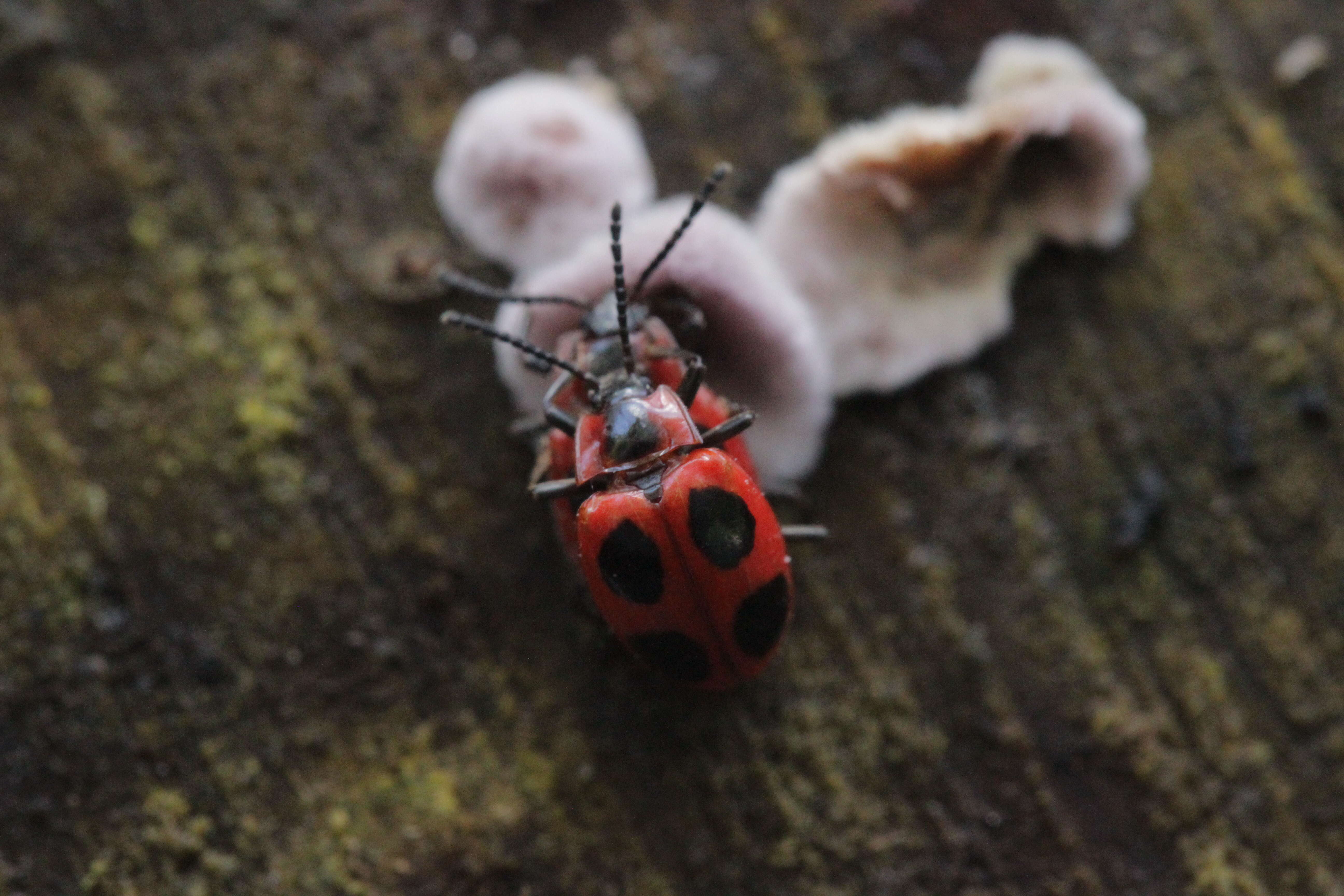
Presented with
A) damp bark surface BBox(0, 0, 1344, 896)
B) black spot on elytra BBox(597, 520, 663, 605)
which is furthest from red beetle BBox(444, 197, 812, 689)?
damp bark surface BBox(0, 0, 1344, 896)

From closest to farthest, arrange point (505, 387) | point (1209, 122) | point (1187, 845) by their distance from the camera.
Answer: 1. point (1187, 845)
2. point (505, 387)
3. point (1209, 122)

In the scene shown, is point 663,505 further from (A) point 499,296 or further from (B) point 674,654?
(A) point 499,296

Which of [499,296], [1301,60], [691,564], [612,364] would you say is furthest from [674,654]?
[1301,60]

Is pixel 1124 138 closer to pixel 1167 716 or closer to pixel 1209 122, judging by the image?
pixel 1209 122

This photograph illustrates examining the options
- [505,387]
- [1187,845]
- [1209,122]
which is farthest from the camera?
[1209,122]

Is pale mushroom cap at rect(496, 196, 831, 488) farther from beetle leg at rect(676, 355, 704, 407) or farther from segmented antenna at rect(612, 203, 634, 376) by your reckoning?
beetle leg at rect(676, 355, 704, 407)

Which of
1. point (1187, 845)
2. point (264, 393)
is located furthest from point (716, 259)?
point (1187, 845)
